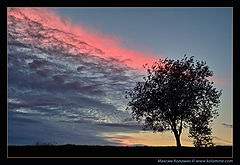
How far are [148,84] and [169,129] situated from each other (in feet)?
28.6

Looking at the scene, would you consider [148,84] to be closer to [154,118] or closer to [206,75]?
[154,118]

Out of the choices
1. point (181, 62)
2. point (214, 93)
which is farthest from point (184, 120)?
point (181, 62)
